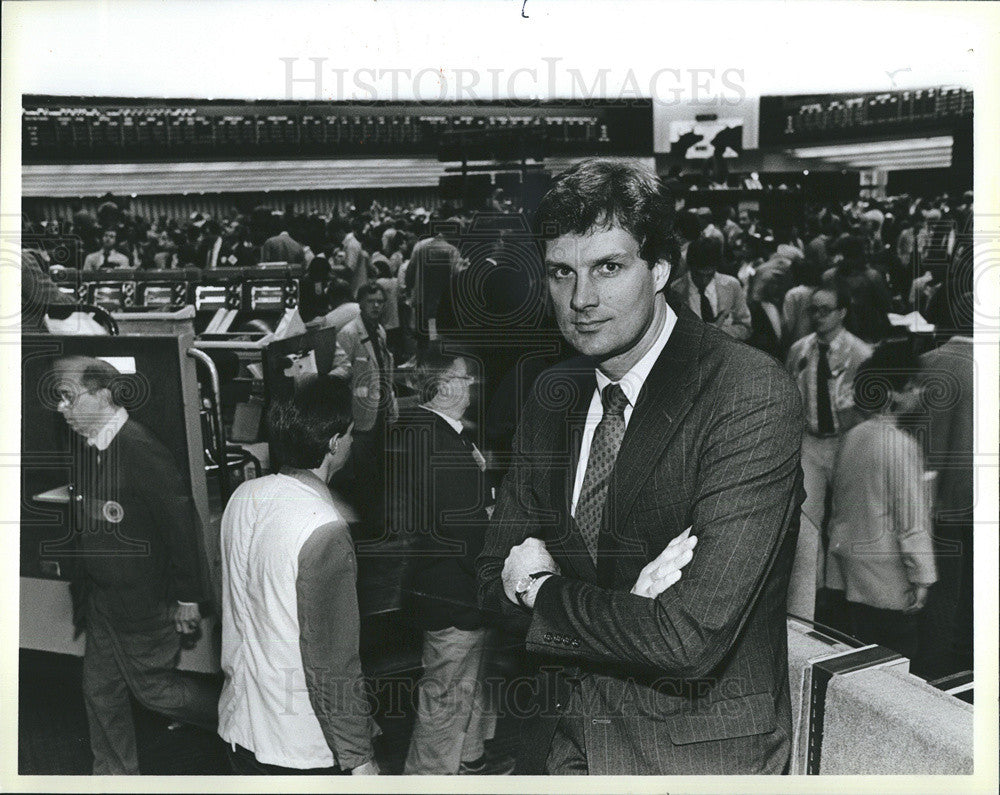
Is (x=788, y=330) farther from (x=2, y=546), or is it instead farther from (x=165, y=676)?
(x=2, y=546)

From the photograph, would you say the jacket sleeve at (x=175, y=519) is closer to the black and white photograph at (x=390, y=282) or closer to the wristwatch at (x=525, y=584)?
the black and white photograph at (x=390, y=282)

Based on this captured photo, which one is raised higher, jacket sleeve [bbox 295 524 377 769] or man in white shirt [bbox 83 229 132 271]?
man in white shirt [bbox 83 229 132 271]

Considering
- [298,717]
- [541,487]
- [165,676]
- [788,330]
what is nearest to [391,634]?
[298,717]

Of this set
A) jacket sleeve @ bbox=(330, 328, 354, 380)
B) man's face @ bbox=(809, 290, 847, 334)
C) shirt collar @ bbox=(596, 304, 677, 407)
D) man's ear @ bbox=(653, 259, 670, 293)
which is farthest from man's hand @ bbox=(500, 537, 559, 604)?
man's face @ bbox=(809, 290, 847, 334)

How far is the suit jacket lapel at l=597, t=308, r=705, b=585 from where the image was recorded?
5.68 ft

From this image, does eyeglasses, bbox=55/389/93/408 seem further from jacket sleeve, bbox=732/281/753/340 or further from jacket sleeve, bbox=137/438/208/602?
jacket sleeve, bbox=732/281/753/340

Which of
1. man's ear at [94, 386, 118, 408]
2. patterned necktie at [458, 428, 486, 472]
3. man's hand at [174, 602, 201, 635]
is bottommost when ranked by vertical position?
man's hand at [174, 602, 201, 635]

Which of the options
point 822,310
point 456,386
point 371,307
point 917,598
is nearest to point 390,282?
point 371,307

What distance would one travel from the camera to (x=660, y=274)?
6.23 feet

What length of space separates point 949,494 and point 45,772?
2484mm

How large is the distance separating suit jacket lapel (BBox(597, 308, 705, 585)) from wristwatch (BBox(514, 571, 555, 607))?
0.11 meters

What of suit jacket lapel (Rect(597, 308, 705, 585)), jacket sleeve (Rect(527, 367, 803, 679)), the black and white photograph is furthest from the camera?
the black and white photograph

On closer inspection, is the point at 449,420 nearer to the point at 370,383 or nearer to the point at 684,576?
the point at 370,383

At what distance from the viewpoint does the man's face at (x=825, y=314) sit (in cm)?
259
